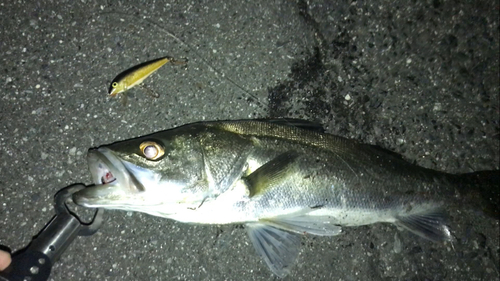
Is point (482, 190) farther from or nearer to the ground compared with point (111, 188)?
nearer to the ground

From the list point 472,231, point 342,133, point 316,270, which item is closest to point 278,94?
point 342,133

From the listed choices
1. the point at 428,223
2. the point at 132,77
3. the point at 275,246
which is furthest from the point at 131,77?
the point at 428,223

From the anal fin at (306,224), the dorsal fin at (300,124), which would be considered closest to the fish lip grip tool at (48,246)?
the anal fin at (306,224)

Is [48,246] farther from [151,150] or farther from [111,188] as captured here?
[151,150]

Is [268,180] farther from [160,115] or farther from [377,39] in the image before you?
[377,39]

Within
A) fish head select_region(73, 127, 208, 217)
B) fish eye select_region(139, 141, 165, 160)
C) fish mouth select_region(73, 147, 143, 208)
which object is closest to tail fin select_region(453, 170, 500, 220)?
fish head select_region(73, 127, 208, 217)

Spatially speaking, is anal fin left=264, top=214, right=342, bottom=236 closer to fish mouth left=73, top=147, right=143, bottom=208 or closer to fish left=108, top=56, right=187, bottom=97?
fish mouth left=73, top=147, right=143, bottom=208

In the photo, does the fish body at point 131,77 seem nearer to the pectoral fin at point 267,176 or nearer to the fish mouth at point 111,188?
the fish mouth at point 111,188
